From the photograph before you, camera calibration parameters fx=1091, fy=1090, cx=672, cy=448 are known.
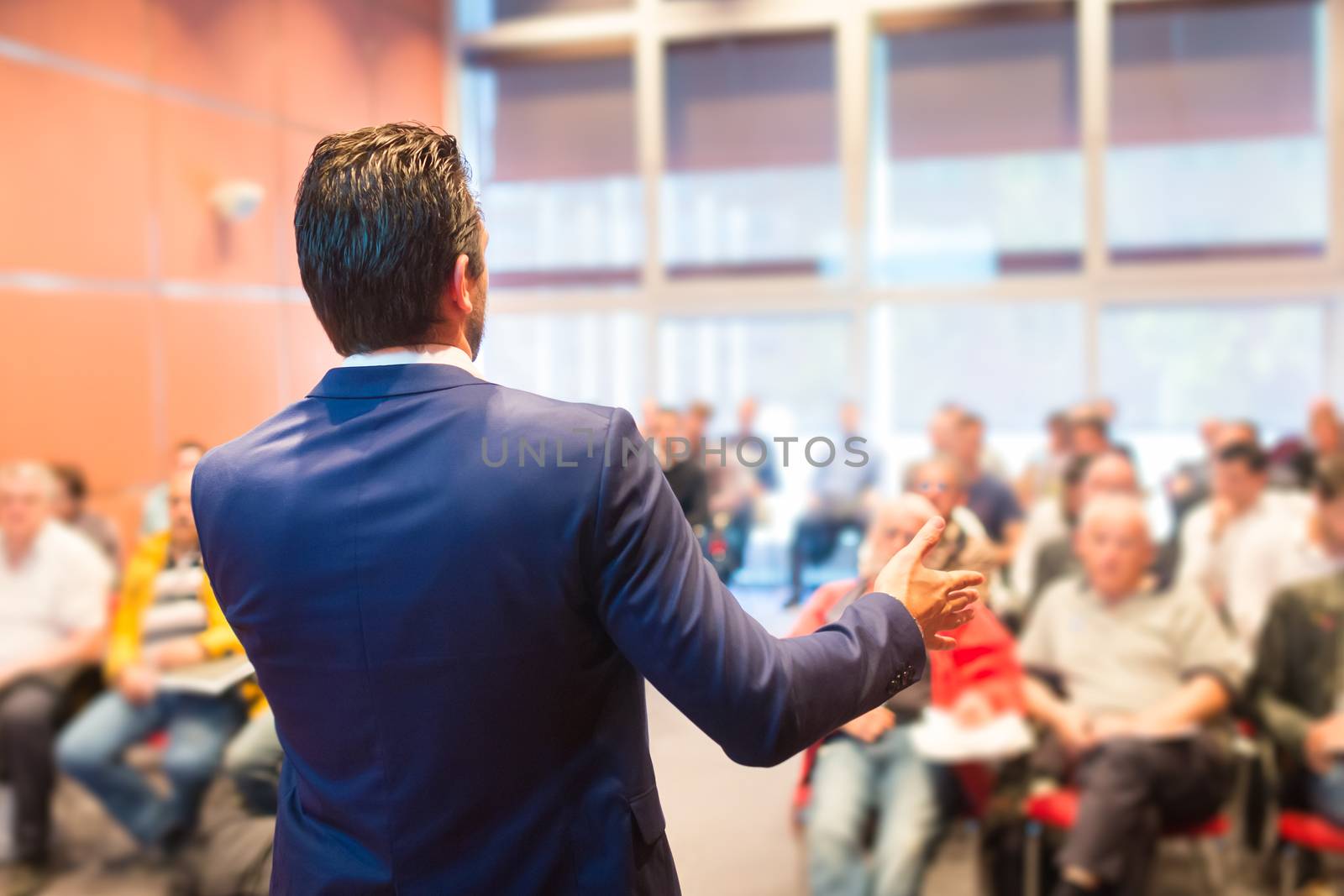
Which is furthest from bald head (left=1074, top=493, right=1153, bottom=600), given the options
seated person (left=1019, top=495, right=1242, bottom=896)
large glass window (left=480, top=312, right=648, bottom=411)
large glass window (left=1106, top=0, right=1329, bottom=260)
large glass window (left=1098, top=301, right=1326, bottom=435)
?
large glass window (left=1106, top=0, right=1329, bottom=260)

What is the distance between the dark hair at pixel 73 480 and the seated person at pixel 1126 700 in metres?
2.14

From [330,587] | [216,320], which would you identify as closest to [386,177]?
[330,587]

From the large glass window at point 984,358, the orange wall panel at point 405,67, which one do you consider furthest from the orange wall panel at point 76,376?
the large glass window at point 984,358

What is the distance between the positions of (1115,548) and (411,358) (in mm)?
2012

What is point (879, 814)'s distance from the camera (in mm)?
1253

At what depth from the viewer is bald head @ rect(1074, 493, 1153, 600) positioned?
236cm

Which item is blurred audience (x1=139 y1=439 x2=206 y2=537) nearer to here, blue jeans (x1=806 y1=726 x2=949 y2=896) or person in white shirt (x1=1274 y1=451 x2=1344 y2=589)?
blue jeans (x1=806 y1=726 x2=949 y2=896)

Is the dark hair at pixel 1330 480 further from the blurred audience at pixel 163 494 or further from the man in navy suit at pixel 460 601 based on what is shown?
the blurred audience at pixel 163 494

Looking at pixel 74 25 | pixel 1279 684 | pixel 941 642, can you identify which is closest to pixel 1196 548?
pixel 1279 684

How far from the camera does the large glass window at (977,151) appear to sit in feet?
21.8

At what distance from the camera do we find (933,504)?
38.4 inches

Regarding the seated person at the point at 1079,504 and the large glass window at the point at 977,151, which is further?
the large glass window at the point at 977,151

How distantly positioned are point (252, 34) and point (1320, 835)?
9.08 feet

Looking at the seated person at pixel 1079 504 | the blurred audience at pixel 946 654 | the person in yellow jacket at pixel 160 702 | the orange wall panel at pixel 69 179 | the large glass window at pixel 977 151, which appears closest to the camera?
the blurred audience at pixel 946 654
